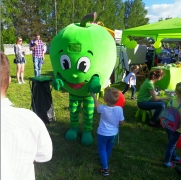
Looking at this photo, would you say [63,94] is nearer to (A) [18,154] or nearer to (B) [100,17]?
(A) [18,154]

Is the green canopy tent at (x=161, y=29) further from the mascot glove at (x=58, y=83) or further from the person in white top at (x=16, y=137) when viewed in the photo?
the person in white top at (x=16, y=137)

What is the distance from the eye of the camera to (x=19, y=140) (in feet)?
3.67

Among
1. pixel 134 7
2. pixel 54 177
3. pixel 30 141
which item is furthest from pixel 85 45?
pixel 134 7

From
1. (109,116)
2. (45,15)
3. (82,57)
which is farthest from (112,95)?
(45,15)

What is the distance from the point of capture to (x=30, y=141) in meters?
1.18

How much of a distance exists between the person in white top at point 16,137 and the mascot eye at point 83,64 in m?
1.97

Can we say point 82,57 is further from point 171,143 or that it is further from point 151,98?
point 151,98

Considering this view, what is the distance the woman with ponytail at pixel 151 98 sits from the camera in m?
4.19

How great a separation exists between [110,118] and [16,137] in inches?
67.6

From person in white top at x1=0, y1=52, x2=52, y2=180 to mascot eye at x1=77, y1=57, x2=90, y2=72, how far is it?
1969 millimetres

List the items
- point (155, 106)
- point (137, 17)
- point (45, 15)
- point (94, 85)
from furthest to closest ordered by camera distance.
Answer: point (137, 17) → point (45, 15) → point (155, 106) → point (94, 85)

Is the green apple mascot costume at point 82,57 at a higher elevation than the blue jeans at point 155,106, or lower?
higher

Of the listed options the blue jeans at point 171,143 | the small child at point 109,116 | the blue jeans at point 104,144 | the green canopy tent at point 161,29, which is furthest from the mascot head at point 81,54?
the green canopy tent at point 161,29

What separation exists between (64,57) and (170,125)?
183 centimetres
